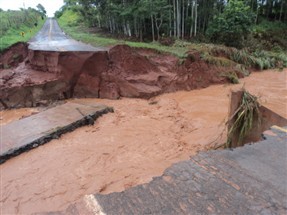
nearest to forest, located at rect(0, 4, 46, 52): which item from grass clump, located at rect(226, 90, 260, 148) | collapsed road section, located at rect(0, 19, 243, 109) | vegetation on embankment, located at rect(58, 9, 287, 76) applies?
collapsed road section, located at rect(0, 19, 243, 109)

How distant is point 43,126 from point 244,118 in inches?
218

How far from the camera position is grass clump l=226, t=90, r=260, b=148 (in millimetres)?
4758

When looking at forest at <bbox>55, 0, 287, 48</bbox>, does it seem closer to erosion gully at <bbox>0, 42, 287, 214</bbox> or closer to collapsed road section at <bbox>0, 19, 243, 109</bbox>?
erosion gully at <bbox>0, 42, 287, 214</bbox>

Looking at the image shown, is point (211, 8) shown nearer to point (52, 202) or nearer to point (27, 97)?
point (27, 97)

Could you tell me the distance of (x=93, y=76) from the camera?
1080 cm

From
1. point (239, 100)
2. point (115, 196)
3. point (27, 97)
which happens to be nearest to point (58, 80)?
point (27, 97)

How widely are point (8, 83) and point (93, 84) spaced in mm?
3336

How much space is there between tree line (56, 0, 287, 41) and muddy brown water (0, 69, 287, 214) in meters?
7.88

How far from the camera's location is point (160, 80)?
11.3 m

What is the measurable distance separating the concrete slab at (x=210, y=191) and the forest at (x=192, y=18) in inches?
553

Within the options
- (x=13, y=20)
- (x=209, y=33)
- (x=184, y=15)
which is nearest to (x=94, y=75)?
(x=209, y=33)

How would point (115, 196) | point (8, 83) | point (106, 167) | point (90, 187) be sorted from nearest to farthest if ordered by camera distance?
point (115, 196), point (90, 187), point (106, 167), point (8, 83)

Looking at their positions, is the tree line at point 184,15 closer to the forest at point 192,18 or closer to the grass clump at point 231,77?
the forest at point 192,18

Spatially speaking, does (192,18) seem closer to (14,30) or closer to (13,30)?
(13,30)
